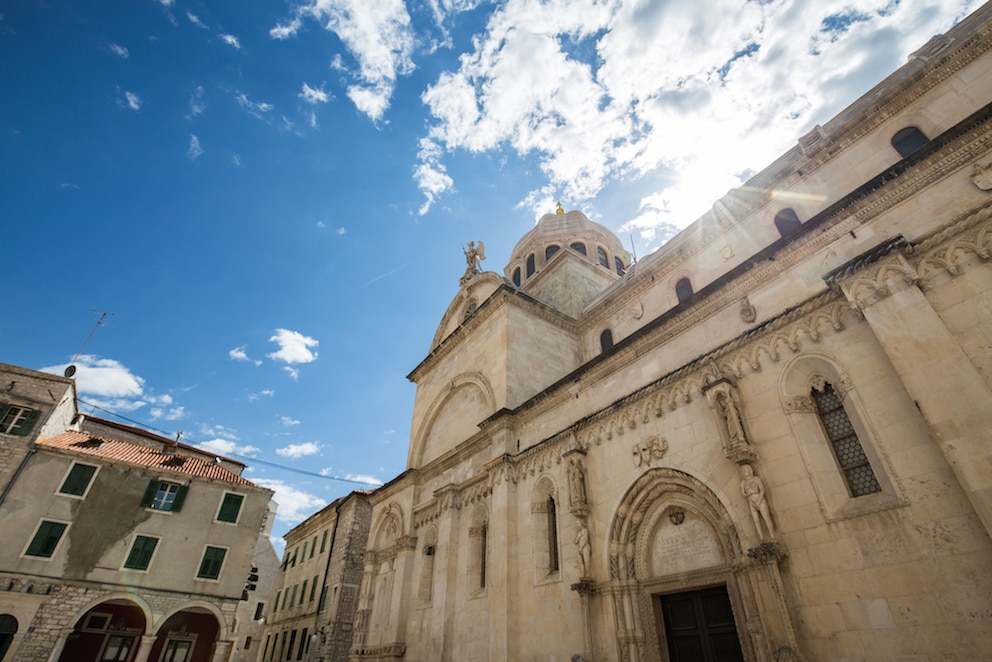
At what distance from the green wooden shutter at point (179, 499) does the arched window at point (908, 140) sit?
3053 cm

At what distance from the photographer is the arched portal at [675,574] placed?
26.7 feet

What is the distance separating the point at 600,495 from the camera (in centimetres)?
1087

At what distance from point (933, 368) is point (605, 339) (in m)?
12.0

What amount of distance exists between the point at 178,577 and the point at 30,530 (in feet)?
19.4

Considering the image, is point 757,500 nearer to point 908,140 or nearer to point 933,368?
point 933,368

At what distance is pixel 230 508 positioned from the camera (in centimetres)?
2403

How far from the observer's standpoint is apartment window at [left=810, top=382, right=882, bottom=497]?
23.4 feet

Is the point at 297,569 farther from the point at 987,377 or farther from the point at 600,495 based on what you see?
the point at 987,377

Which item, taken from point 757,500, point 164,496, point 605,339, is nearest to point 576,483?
point 757,500

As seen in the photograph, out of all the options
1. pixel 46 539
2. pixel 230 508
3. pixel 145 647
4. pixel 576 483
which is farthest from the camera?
pixel 230 508

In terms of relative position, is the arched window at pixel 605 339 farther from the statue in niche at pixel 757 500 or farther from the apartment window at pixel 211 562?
the apartment window at pixel 211 562

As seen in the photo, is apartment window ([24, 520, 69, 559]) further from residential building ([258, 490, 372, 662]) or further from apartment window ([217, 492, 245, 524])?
residential building ([258, 490, 372, 662])

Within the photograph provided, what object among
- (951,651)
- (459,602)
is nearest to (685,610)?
(951,651)

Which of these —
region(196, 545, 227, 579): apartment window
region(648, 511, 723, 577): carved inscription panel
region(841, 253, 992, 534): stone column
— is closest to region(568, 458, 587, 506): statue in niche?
region(648, 511, 723, 577): carved inscription panel
